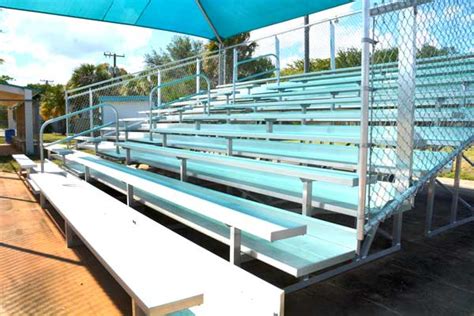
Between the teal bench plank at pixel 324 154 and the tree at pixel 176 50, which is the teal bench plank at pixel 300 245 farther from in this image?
the tree at pixel 176 50

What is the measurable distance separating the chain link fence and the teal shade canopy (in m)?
2.64

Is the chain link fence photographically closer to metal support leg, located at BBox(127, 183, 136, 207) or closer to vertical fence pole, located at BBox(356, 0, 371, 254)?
vertical fence pole, located at BBox(356, 0, 371, 254)

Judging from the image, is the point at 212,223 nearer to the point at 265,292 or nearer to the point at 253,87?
the point at 265,292

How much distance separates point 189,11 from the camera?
7195 millimetres

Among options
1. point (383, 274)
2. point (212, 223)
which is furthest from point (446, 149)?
point (212, 223)

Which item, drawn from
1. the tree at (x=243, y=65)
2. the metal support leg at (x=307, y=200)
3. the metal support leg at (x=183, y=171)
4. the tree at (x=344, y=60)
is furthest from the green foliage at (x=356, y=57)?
the metal support leg at (x=183, y=171)

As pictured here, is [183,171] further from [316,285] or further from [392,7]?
[392,7]

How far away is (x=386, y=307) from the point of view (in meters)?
2.48

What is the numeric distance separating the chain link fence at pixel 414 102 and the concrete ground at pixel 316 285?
0.62 meters

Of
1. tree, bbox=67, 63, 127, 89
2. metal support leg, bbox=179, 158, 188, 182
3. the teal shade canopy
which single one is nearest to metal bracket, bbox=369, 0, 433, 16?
metal support leg, bbox=179, 158, 188, 182

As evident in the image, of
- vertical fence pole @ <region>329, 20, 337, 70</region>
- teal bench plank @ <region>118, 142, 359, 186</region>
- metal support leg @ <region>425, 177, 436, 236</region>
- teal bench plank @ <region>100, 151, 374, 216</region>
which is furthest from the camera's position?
vertical fence pole @ <region>329, 20, 337, 70</region>

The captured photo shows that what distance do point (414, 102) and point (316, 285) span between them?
1.43 m

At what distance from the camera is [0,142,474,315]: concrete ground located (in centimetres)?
252

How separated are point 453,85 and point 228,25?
473cm
